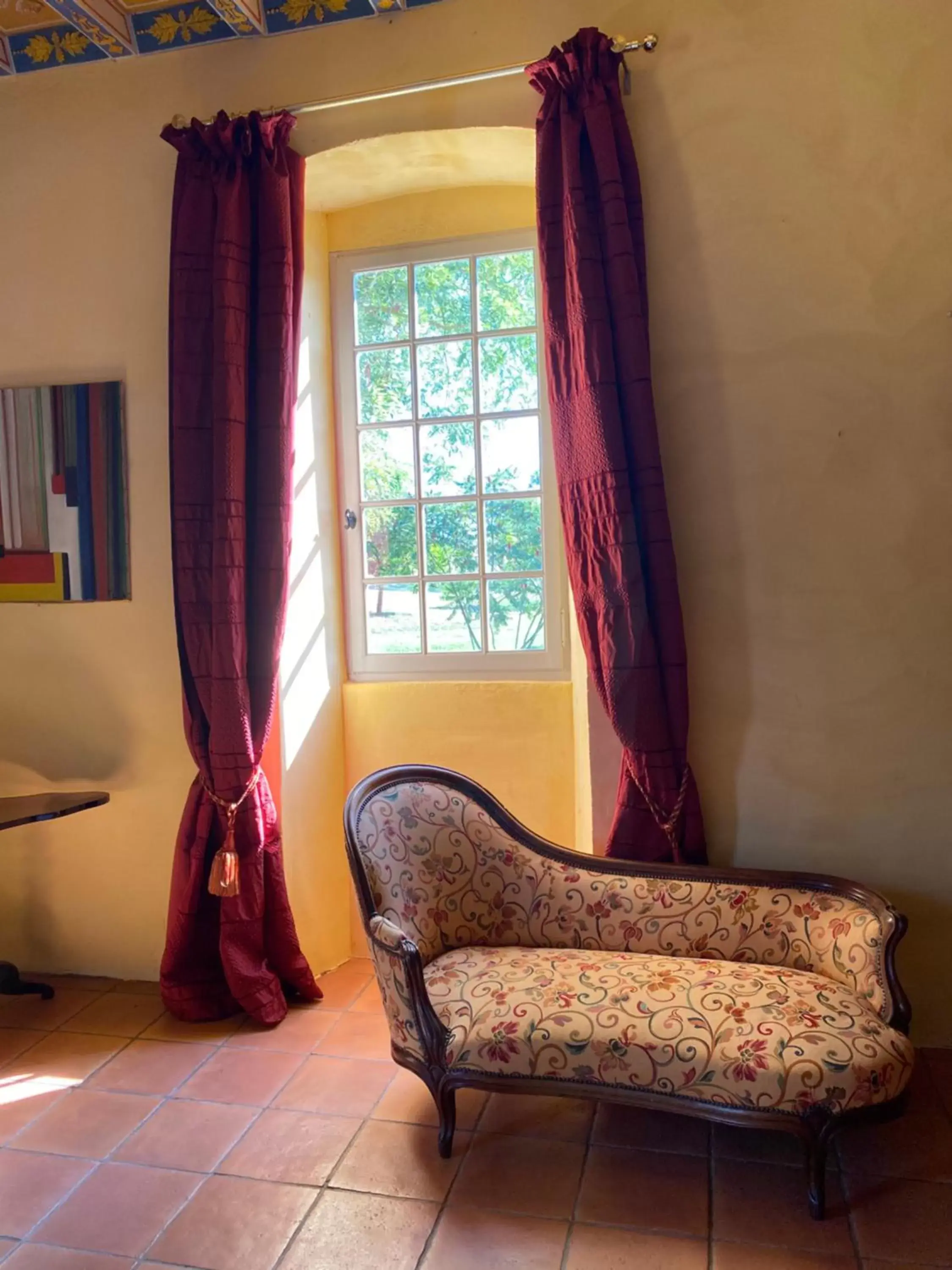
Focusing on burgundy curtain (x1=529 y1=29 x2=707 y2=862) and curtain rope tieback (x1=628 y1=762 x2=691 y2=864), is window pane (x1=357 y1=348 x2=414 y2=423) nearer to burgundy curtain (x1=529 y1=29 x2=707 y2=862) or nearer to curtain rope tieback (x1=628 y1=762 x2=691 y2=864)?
burgundy curtain (x1=529 y1=29 x2=707 y2=862)

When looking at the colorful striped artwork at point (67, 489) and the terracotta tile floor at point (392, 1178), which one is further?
the colorful striped artwork at point (67, 489)

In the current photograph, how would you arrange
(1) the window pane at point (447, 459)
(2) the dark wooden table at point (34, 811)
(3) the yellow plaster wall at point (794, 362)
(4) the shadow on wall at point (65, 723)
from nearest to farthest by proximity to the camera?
(3) the yellow plaster wall at point (794, 362), (2) the dark wooden table at point (34, 811), (4) the shadow on wall at point (65, 723), (1) the window pane at point (447, 459)

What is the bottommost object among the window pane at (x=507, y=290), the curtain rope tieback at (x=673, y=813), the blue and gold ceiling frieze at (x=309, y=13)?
the curtain rope tieback at (x=673, y=813)

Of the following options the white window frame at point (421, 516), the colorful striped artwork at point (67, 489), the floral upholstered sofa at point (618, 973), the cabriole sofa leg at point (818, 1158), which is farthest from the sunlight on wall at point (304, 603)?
the cabriole sofa leg at point (818, 1158)

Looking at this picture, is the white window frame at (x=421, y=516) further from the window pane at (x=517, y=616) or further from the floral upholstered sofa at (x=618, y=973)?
the floral upholstered sofa at (x=618, y=973)

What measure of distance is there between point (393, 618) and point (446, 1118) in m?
1.65

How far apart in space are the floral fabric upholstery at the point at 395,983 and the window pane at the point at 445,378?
174 cm

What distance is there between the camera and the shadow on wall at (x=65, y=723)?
9.79 ft

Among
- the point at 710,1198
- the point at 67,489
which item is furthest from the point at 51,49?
the point at 710,1198

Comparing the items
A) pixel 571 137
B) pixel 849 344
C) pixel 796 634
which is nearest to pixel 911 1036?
pixel 796 634

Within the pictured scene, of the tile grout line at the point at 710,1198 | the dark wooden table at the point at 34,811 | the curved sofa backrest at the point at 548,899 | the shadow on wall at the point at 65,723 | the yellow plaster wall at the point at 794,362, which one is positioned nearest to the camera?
the tile grout line at the point at 710,1198

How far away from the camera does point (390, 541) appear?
320cm

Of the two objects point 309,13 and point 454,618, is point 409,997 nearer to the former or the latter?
point 454,618

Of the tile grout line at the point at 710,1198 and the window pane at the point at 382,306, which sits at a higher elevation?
the window pane at the point at 382,306
